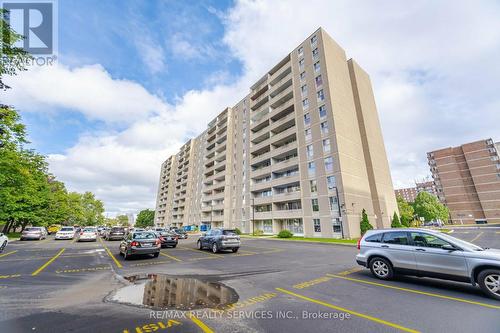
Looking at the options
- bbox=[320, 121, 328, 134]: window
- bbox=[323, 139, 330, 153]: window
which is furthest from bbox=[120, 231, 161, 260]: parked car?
bbox=[320, 121, 328, 134]: window

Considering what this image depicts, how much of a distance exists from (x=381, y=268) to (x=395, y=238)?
1.21m

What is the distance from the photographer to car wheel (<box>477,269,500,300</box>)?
18.4 ft

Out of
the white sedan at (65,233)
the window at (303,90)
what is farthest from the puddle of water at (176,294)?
the window at (303,90)

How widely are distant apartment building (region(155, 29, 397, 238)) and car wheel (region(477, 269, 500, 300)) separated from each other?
2298 centimetres

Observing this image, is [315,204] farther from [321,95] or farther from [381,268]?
[381,268]

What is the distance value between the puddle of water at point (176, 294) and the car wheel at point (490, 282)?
259 inches

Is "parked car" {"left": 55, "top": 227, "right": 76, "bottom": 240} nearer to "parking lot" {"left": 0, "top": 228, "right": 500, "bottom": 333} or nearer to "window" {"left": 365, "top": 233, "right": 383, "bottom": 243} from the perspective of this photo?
"parking lot" {"left": 0, "top": 228, "right": 500, "bottom": 333}

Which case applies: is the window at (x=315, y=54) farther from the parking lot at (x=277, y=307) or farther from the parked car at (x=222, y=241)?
the parking lot at (x=277, y=307)

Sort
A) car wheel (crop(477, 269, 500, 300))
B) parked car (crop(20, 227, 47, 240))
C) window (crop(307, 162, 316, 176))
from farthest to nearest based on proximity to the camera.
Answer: window (crop(307, 162, 316, 176))
parked car (crop(20, 227, 47, 240))
car wheel (crop(477, 269, 500, 300))

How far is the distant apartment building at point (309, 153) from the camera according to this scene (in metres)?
31.0

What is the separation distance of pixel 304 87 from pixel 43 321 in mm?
39720

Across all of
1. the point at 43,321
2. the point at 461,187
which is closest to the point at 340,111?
the point at 43,321

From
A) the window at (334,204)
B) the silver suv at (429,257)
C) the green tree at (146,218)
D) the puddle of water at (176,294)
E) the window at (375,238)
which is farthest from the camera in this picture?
the green tree at (146,218)

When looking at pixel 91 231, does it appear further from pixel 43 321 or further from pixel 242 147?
pixel 242 147
